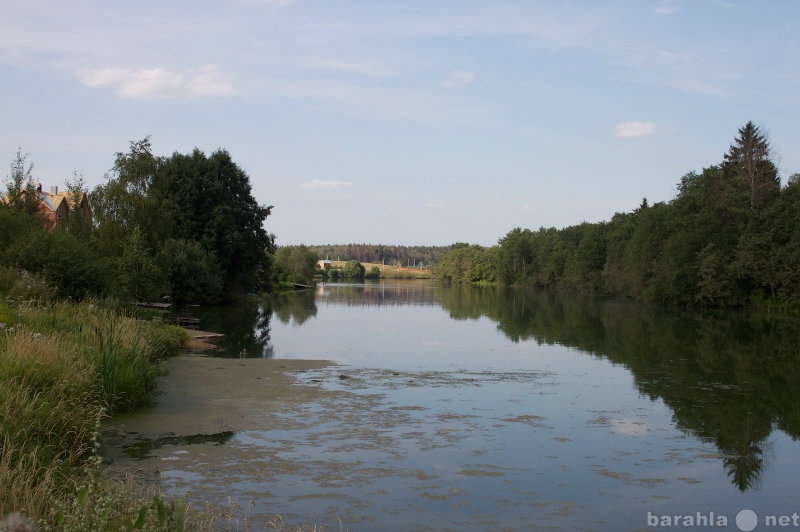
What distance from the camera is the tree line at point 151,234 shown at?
78.9 ft

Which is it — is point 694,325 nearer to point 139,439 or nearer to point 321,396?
point 321,396

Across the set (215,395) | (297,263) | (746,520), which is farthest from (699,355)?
(297,263)

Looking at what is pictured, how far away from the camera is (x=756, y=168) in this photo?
164 ft

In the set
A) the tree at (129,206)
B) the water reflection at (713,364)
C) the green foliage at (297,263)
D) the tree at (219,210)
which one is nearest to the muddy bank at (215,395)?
the water reflection at (713,364)

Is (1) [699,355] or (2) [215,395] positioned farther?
(1) [699,355]

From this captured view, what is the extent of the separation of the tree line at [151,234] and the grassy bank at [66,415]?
8321 mm

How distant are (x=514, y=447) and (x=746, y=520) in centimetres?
356

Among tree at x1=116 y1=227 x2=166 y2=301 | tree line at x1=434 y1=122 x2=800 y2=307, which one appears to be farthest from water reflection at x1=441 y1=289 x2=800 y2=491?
tree at x1=116 y1=227 x2=166 y2=301

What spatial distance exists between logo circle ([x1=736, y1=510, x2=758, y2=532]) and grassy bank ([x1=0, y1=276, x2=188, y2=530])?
624cm

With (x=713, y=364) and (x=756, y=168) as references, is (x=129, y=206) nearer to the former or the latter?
(x=713, y=364)

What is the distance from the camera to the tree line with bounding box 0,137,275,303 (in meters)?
24.1

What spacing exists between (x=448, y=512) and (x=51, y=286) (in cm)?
1920

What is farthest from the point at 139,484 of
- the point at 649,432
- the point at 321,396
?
the point at 649,432

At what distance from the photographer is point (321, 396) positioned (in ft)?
47.4
